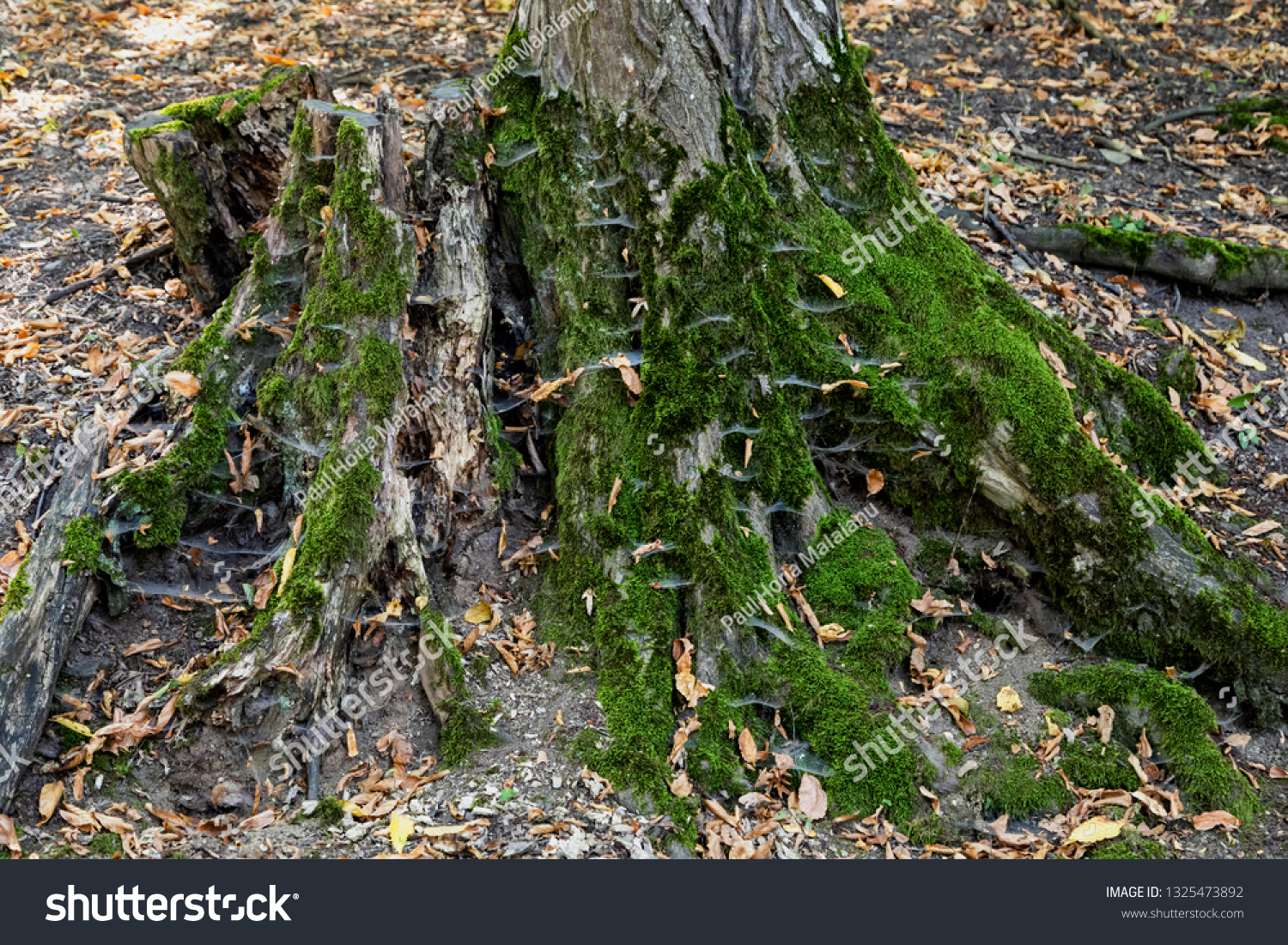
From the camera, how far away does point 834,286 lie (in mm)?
5051

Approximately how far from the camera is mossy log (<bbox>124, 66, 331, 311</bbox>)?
564 cm

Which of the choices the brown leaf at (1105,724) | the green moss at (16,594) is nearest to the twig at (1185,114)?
the brown leaf at (1105,724)

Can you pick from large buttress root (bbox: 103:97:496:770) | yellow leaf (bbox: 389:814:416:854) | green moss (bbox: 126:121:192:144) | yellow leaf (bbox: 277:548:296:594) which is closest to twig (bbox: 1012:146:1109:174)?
large buttress root (bbox: 103:97:496:770)

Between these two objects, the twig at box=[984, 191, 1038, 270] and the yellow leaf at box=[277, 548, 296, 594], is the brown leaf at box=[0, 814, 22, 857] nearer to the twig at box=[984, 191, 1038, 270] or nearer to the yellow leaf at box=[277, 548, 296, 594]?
the yellow leaf at box=[277, 548, 296, 594]

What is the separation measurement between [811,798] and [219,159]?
16.0ft

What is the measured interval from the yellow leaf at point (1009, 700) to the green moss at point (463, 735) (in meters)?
2.39

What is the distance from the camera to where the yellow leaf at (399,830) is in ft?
12.5

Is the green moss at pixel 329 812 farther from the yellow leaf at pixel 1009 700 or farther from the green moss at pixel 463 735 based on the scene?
the yellow leaf at pixel 1009 700

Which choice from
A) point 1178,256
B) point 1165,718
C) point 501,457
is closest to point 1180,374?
point 1178,256

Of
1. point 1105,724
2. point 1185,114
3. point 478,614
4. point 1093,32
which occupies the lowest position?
point 1105,724

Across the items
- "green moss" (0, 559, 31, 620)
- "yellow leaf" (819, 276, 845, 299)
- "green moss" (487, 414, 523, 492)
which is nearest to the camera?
"green moss" (0, 559, 31, 620)

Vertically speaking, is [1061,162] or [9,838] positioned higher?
[1061,162]

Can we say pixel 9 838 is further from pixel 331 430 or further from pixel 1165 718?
pixel 1165 718

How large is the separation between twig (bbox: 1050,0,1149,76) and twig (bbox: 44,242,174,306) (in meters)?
9.58
